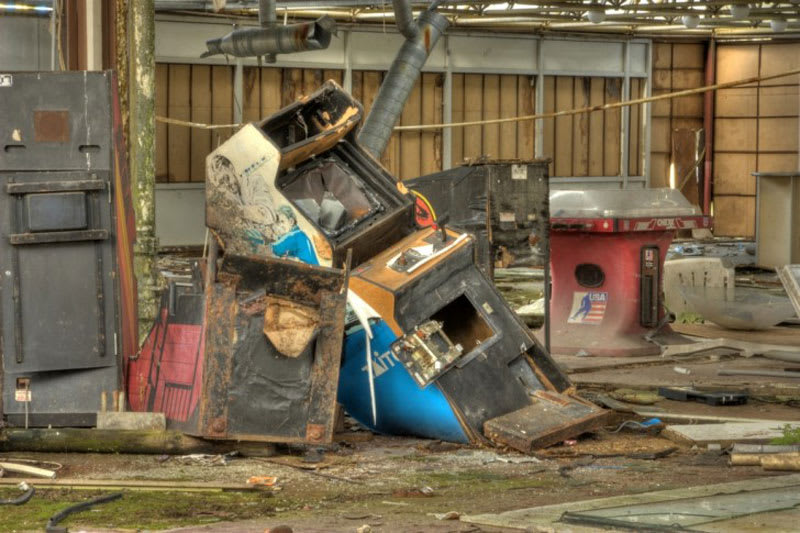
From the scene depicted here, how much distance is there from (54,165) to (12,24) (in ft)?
52.3

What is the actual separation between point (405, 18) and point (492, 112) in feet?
37.2

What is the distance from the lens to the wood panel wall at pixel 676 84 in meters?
31.6

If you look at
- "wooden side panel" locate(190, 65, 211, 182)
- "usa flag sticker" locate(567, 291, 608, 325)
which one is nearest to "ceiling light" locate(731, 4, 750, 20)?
"wooden side panel" locate(190, 65, 211, 182)

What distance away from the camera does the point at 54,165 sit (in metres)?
8.47

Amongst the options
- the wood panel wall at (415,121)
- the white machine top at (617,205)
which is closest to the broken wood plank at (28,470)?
the white machine top at (617,205)

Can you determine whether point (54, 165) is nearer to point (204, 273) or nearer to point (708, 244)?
point (204, 273)

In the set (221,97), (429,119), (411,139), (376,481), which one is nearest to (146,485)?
(376,481)

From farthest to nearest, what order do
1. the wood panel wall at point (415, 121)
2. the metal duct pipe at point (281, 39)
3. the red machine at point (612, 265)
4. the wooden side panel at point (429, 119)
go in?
the wooden side panel at point (429, 119)
the wood panel wall at point (415, 121)
the metal duct pipe at point (281, 39)
the red machine at point (612, 265)

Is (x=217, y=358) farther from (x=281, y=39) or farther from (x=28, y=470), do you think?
(x=281, y=39)

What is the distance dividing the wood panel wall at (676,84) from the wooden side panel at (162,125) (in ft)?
38.6

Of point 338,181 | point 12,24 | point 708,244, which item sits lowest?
point 708,244

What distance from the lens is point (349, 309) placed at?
29.6 feet

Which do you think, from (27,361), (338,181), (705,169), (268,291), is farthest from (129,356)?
(705,169)

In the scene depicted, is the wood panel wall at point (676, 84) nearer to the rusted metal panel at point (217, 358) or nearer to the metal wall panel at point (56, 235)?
the metal wall panel at point (56, 235)
